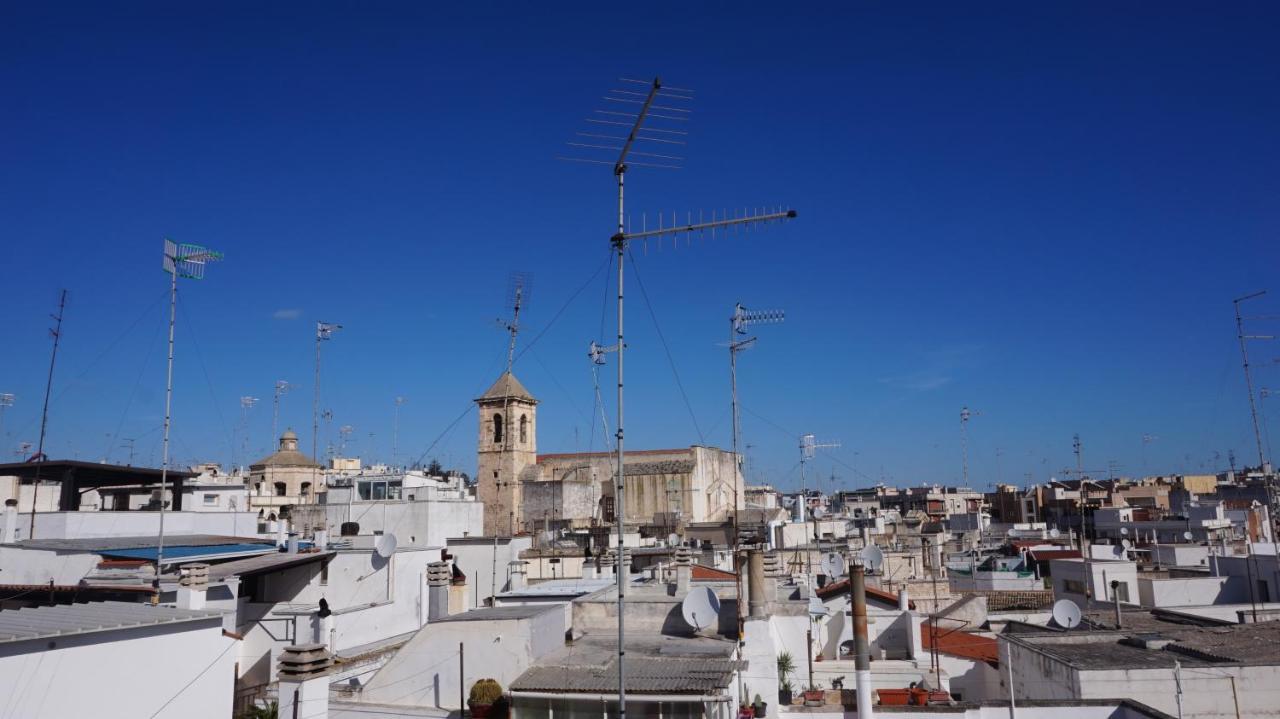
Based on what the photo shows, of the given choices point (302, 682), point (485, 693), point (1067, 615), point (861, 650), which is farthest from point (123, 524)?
point (1067, 615)

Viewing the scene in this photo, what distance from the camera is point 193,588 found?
51.5 feet

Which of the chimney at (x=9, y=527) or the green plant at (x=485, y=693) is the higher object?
the chimney at (x=9, y=527)

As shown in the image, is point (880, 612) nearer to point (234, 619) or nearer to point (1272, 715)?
point (1272, 715)

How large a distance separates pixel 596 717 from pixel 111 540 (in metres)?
20.1

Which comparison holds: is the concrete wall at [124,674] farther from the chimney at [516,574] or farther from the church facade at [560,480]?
the church facade at [560,480]

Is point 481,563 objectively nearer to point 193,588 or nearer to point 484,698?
point 193,588

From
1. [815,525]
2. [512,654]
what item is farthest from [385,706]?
[815,525]

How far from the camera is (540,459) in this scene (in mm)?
65062

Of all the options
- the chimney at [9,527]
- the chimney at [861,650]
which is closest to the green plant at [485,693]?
the chimney at [861,650]

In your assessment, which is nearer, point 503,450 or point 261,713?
point 261,713

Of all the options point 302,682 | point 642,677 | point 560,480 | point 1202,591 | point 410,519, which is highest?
point 560,480

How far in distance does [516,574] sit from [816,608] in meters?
10.4

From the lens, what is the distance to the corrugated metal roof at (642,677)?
1158 cm

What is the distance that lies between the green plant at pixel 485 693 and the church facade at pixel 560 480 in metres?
44.1
